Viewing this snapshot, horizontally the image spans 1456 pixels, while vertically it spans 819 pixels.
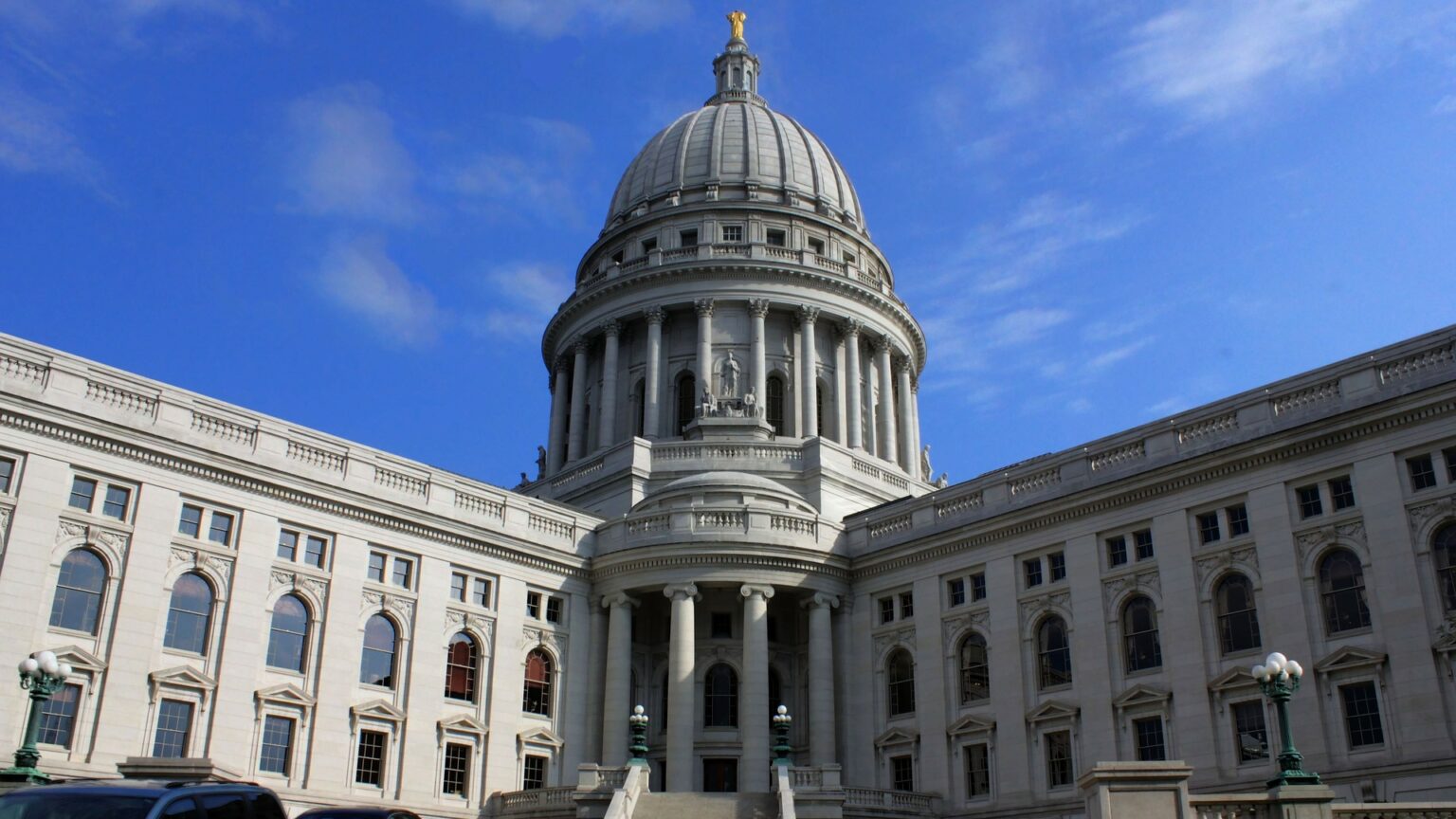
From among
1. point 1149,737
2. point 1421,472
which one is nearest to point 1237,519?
point 1421,472

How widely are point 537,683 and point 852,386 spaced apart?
3011 cm

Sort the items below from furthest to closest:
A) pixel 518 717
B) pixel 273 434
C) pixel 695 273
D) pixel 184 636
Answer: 1. pixel 695 273
2. pixel 518 717
3. pixel 273 434
4. pixel 184 636

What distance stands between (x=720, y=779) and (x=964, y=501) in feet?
48.3

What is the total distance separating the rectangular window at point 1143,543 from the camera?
44.4 m

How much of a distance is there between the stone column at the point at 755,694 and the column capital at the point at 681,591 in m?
1.93

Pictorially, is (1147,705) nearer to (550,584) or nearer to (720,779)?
(720,779)

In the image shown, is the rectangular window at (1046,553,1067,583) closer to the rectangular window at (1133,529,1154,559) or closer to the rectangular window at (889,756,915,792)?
the rectangular window at (1133,529,1154,559)

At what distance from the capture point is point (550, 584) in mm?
53250

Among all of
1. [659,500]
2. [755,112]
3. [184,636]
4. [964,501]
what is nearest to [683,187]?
[755,112]

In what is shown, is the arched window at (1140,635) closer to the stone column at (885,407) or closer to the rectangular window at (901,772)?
the rectangular window at (901,772)

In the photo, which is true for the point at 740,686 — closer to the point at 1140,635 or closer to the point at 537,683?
the point at 537,683

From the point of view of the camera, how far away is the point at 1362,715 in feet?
123

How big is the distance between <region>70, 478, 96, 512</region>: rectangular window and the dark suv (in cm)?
2657

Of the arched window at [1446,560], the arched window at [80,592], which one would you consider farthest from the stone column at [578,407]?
the arched window at [1446,560]
